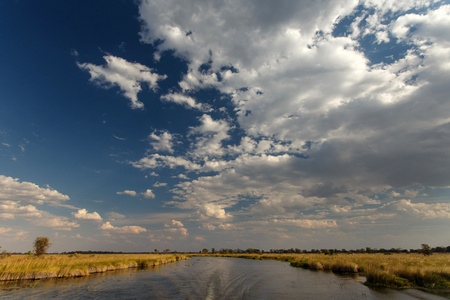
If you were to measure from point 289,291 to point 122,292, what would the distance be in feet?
57.0

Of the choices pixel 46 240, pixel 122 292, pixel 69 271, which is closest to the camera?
pixel 122 292

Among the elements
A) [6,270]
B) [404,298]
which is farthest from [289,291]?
[6,270]

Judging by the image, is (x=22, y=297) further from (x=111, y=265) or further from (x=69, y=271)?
(x=111, y=265)

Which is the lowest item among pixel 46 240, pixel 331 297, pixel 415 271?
pixel 331 297

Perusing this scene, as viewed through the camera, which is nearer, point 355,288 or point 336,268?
point 355,288

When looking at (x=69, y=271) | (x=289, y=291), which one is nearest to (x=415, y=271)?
(x=289, y=291)

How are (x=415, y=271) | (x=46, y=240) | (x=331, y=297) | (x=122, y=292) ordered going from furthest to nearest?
(x=46, y=240) < (x=415, y=271) < (x=122, y=292) < (x=331, y=297)

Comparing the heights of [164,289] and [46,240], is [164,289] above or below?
below

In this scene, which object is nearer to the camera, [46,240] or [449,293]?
[449,293]

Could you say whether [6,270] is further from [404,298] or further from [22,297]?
[404,298]

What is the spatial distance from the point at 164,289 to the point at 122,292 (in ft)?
14.6

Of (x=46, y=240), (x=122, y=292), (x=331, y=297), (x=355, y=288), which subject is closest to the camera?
(x=331, y=297)

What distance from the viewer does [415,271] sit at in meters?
26.6

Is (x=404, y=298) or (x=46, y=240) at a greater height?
(x=46, y=240)
